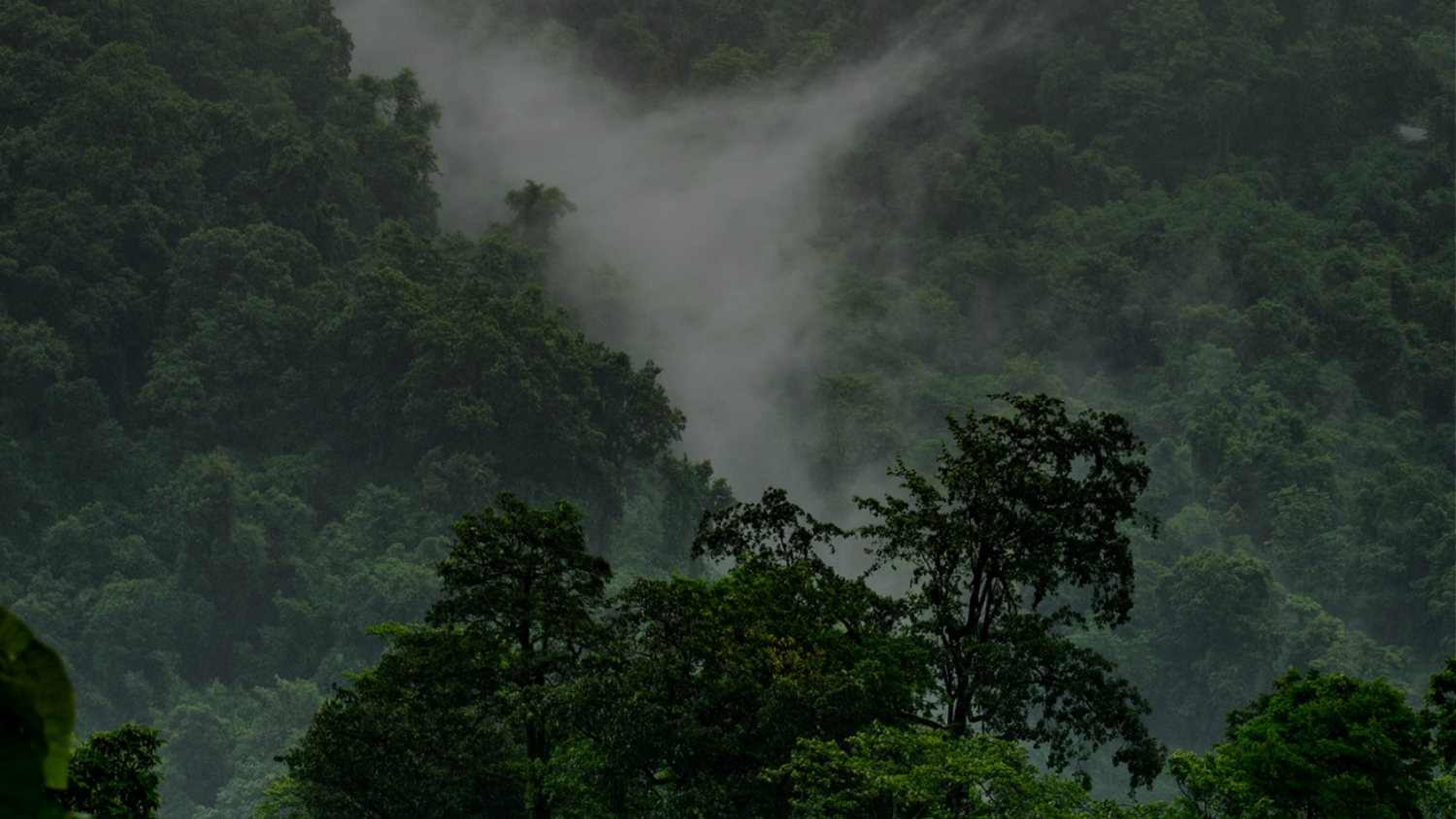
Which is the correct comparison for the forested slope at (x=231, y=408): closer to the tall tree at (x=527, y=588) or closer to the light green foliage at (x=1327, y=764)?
the tall tree at (x=527, y=588)

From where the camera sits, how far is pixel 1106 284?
87.8 metres

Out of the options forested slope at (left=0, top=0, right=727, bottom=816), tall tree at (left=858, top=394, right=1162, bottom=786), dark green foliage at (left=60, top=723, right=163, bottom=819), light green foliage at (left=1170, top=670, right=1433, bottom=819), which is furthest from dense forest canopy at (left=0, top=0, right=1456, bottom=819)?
dark green foliage at (left=60, top=723, right=163, bottom=819)

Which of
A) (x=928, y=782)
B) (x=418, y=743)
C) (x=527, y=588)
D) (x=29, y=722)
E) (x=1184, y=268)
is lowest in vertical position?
(x=29, y=722)

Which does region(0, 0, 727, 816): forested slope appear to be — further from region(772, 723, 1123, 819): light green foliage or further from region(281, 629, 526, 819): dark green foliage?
region(772, 723, 1123, 819): light green foliage

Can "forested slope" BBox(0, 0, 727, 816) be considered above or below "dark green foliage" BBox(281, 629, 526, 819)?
above

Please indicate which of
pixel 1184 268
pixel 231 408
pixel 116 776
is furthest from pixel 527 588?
pixel 1184 268

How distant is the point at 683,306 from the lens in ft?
299

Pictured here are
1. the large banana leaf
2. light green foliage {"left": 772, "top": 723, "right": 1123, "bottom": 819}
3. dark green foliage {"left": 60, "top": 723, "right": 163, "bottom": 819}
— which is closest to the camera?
the large banana leaf

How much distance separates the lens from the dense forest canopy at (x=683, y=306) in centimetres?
6512

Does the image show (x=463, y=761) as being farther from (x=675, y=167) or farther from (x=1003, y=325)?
(x=675, y=167)

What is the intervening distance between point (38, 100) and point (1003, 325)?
4429cm

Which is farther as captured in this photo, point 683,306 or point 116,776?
point 683,306

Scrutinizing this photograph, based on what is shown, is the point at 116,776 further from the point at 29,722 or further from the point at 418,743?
the point at 29,722

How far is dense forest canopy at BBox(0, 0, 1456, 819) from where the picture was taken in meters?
65.1
